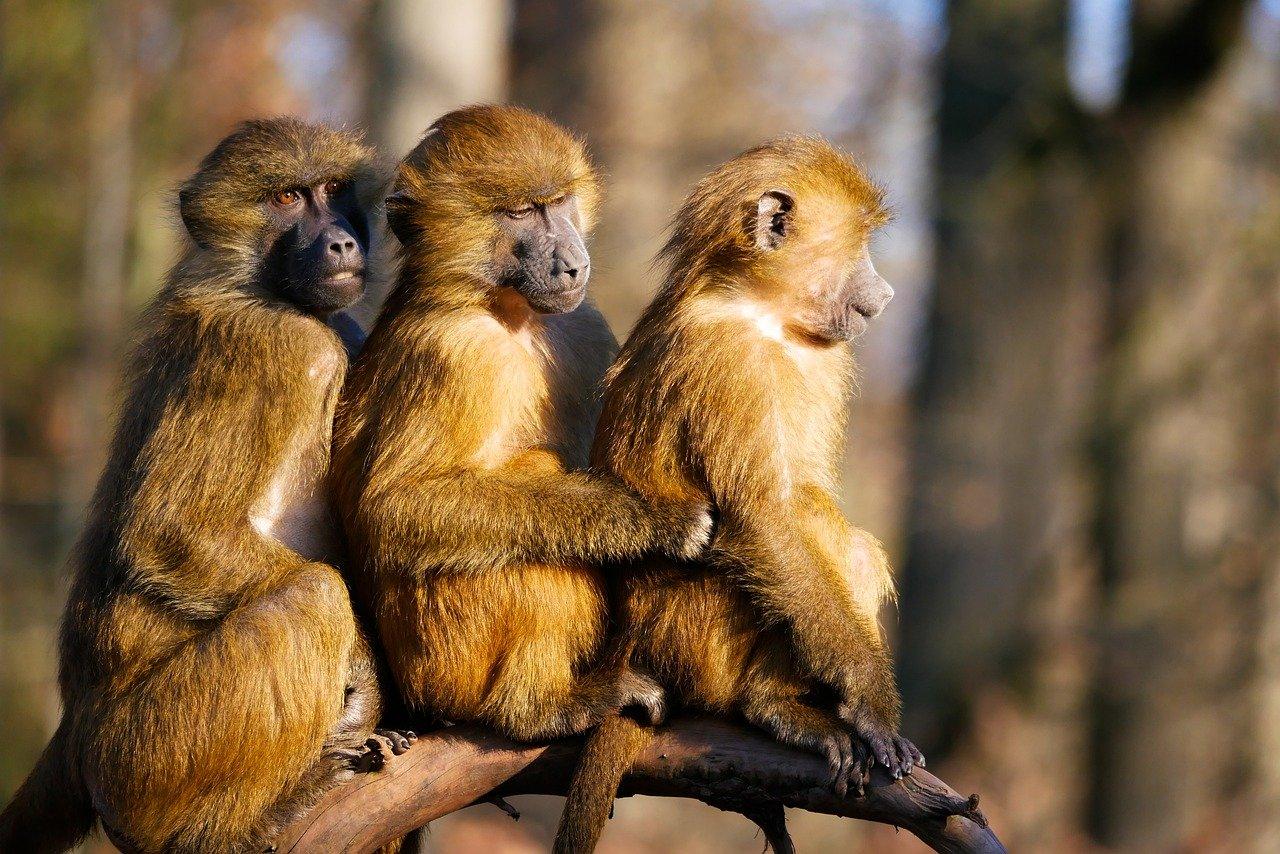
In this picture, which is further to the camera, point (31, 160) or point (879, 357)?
point (879, 357)

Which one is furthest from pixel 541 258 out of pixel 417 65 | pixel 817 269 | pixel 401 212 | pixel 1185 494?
pixel 1185 494

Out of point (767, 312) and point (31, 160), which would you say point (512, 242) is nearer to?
point (767, 312)

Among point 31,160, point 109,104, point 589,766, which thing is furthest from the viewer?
point 31,160

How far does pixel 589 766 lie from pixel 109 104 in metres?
15.8

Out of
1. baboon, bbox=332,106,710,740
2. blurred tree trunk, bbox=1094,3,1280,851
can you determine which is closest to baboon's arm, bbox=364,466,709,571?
baboon, bbox=332,106,710,740

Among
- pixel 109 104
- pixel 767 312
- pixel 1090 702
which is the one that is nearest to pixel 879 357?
pixel 1090 702

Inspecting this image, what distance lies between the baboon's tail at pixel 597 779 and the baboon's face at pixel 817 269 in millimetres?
1701

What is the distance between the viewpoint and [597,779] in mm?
4711

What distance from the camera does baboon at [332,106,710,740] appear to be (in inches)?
193

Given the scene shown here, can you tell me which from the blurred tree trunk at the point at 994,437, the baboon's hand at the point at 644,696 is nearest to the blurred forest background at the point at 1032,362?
the blurred tree trunk at the point at 994,437

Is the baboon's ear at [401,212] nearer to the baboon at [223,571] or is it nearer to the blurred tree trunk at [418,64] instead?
the baboon at [223,571]

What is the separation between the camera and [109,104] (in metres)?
17.9

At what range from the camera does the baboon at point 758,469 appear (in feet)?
15.6

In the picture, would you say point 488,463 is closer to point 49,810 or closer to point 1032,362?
point 49,810
